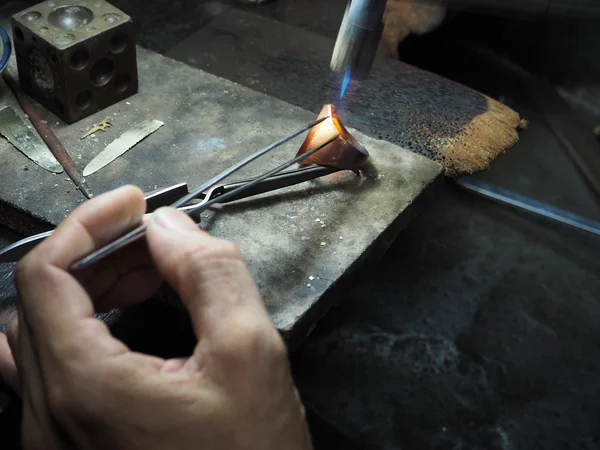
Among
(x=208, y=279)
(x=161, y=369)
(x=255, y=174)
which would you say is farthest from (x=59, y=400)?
(x=255, y=174)

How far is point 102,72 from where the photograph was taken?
1.58 m

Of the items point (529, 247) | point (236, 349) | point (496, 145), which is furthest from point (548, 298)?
point (236, 349)

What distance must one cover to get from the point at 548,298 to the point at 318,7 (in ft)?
4.67

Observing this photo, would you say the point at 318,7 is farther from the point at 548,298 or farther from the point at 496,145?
the point at 548,298

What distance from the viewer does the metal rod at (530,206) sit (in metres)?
1.90

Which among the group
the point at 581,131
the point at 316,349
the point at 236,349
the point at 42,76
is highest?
the point at 236,349

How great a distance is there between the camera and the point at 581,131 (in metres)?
2.37

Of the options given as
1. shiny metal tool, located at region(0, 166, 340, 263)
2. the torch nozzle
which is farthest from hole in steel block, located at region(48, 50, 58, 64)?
the torch nozzle

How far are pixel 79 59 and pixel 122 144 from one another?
0.22 metres

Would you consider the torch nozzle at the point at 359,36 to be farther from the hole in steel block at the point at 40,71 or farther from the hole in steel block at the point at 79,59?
the hole in steel block at the point at 40,71

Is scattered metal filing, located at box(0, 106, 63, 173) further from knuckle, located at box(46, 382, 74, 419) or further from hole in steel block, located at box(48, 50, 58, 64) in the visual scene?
knuckle, located at box(46, 382, 74, 419)

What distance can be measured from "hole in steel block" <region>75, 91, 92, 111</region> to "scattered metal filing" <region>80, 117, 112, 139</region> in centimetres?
6

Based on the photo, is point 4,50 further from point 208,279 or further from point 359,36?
point 208,279

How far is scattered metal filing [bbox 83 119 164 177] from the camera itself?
1431 mm
